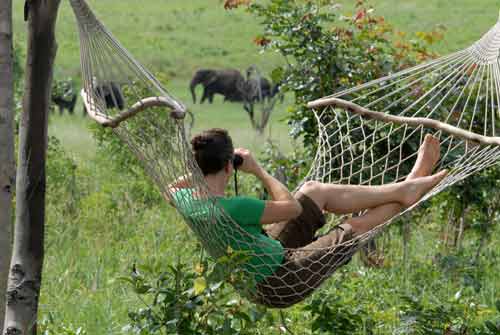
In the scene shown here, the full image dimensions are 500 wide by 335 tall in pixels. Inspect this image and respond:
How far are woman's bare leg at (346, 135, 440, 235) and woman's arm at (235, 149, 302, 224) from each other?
316 millimetres

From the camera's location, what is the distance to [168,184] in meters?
3.07

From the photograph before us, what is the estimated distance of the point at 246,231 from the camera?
3.22m

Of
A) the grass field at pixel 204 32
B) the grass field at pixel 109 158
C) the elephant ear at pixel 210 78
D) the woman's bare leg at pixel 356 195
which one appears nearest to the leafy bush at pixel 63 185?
the grass field at pixel 109 158

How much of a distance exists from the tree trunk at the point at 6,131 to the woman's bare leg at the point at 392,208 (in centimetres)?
119

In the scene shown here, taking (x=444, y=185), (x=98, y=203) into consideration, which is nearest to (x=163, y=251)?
(x=98, y=203)

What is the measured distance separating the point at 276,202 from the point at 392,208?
1.90 feet

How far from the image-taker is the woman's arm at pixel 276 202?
3.26m

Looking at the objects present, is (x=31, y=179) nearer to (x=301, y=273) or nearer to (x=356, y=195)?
(x=301, y=273)

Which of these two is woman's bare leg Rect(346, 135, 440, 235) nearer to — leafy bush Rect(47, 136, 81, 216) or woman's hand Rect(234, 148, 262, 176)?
woman's hand Rect(234, 148, 262, 176)

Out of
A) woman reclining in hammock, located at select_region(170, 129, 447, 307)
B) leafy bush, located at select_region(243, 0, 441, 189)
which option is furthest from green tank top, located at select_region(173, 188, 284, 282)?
leafy bush, located at select_region(243, 0, 441, 189)

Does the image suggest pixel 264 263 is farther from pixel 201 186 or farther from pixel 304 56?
pixel 304 56

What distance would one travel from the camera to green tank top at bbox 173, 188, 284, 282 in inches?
121

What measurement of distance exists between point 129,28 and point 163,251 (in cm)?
1899

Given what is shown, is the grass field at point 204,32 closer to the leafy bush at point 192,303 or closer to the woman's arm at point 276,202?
the woman's arm at point 276,202
